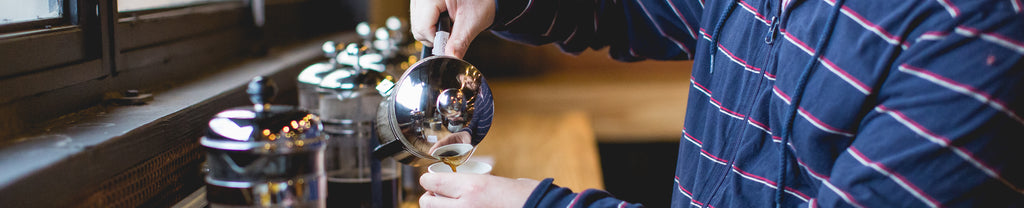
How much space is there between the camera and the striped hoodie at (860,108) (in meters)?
0.64

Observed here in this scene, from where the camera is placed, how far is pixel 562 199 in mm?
814

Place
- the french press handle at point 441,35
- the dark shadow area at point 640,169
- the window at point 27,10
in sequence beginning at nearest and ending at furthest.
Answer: the window at point 27,10
the french press handle at point 441,35
the dark shadow area at point 640,169

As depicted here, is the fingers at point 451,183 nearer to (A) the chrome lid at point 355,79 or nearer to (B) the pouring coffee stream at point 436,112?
(B) the pouring coffee stream at point 436,112

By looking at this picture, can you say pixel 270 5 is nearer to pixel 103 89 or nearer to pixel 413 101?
pixel 103 89

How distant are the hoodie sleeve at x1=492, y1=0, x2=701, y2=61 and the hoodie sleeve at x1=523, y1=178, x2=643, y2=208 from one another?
36 centimetres

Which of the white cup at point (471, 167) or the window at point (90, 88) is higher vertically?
the window at point (90, 88)

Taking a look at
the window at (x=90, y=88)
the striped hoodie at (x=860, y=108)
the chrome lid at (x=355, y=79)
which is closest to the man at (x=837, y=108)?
the striped hoodie at (x=860, y=108)

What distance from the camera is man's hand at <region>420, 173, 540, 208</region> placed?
0.80m

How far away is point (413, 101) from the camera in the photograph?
829 mm

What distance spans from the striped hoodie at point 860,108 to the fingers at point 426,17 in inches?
10.1

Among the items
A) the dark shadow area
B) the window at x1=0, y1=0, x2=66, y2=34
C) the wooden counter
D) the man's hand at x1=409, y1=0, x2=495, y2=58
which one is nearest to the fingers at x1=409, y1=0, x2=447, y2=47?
the man's hand at x1=409, y1=0, x2=495, y2=58

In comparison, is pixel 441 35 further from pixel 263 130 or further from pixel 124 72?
pixel 124 72

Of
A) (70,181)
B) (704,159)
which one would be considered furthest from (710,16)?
(70,181)

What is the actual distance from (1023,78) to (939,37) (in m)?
0.07
